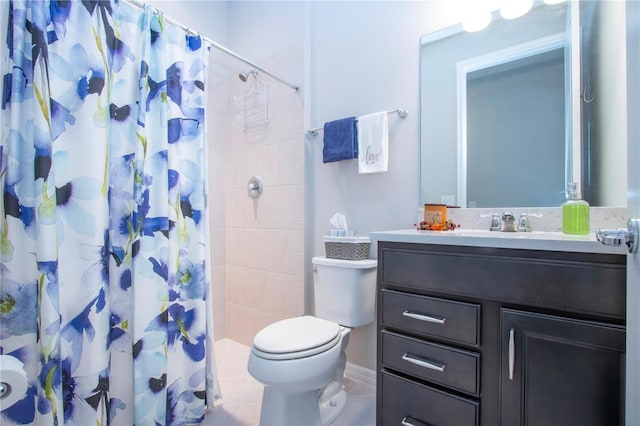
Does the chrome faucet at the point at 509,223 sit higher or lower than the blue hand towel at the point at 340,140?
lower

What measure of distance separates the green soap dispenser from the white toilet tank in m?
0.78

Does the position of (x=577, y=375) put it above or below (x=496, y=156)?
below

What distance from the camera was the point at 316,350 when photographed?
1244mm

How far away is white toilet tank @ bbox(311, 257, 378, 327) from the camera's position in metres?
1.56

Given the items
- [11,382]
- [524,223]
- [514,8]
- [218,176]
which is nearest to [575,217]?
[524,223]

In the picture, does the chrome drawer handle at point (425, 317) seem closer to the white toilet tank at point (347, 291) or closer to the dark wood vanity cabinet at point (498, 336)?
the dark wood vanity cabinet at point (498, 336)

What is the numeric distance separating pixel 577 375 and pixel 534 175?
78cm

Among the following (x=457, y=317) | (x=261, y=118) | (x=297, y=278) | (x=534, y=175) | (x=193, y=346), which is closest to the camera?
(x=457, y=317)

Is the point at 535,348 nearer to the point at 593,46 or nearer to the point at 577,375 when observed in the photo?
the point at 577,375

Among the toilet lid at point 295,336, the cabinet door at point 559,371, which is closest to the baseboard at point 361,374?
the toilet lid at point 295,336

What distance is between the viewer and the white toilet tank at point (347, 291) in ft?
5.12

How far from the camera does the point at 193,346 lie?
1.45m

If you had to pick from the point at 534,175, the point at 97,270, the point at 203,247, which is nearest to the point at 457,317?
the point at 534,175

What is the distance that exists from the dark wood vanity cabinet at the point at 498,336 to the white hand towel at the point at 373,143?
0.62 meters
